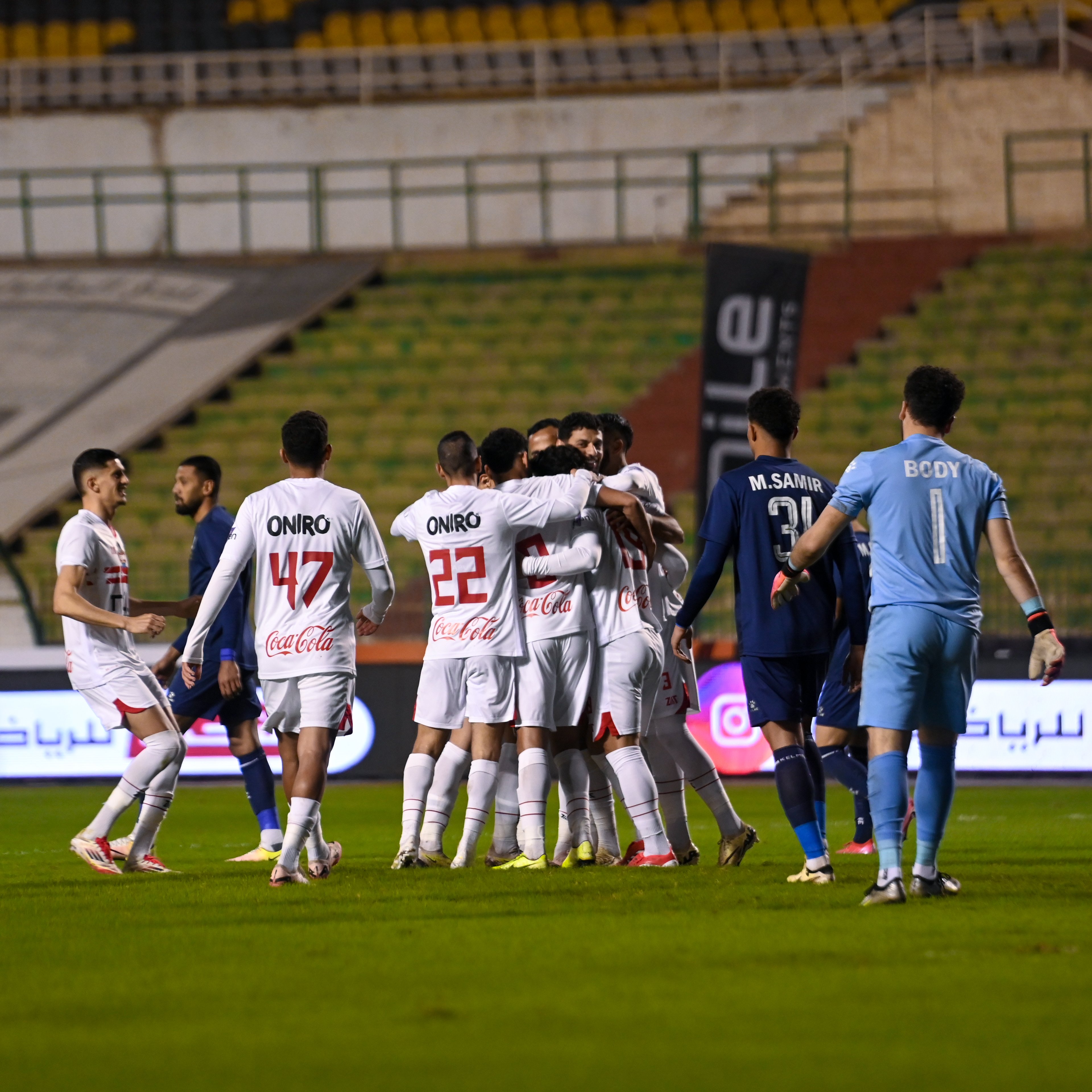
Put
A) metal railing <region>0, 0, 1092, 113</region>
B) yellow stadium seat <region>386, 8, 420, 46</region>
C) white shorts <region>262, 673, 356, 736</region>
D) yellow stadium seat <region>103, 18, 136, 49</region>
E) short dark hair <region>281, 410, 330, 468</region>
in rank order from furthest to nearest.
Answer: yellow stadium seat <region>103, 18, 136, 49</region>
yellow stadium seat <region>386, 8, 420, 46</region>
metal railing <region>0, 0, 1092, 113</region>
short dark hair <region>281, 410, 330, 468</region>
white shorts <region>262, 673, 356, 736</region>

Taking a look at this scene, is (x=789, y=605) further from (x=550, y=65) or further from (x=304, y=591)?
(x=550, y=65)

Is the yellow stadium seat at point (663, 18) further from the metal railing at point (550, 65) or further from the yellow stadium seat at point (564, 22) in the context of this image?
the yellow stadium seat at point (564, 22)

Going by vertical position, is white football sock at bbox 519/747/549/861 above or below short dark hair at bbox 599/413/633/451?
below

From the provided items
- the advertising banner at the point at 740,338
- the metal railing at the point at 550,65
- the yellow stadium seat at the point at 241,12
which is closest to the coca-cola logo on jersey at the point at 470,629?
the advertising banner at the point at 740,338

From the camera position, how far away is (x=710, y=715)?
14758 millimetres

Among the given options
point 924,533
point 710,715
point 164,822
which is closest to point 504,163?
point 710,715

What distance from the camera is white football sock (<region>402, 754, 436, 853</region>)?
27.9ft

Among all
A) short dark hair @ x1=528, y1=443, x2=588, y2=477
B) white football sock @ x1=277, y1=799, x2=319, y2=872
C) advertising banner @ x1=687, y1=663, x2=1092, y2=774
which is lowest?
advertising banner @ x1=687, y1=663, x2=1092, y2=774

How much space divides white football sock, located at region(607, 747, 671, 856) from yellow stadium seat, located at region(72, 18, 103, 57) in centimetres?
2636

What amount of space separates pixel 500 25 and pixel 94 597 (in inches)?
935

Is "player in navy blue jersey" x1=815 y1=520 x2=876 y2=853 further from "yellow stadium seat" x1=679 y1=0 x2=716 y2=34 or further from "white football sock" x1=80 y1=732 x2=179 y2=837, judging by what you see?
"yellow stadium seat" x1=679 y1=0 x2=716 y2=34

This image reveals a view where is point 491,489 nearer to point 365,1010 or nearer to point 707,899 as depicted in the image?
point 707,899

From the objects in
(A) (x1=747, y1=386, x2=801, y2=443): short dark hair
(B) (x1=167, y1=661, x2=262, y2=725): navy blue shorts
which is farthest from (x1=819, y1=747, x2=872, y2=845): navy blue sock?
(B) (x1=167, y1=661, x2=262, y2=725): navy blue shorts

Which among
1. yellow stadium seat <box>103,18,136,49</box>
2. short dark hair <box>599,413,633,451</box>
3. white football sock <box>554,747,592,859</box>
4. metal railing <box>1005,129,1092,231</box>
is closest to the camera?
white football sock <box>554,747,592,859</box>
